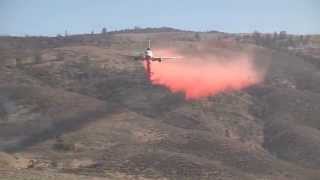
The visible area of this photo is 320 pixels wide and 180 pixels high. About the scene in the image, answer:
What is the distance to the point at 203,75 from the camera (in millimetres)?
151375

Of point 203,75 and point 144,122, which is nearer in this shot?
point 144,122

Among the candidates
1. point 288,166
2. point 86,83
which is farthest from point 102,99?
point 288,166

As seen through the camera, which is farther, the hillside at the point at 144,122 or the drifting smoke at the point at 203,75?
the drifting smoke at the point at 203,75

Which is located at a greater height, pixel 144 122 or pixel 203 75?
pixel 203 75

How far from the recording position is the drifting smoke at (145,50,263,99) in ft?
459

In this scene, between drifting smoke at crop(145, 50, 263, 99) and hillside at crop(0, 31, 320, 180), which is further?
drifting smoke at crop(145, 50, 263, 99)

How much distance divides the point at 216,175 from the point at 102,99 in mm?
54275

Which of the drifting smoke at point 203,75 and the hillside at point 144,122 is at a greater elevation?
the drifting smoke at point 203,75

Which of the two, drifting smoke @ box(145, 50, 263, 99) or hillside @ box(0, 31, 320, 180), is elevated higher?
drifting smoke @ box(145, 50, 263, 99)

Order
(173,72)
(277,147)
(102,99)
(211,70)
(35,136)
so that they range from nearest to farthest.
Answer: (35,136) → (277,147) → (102,99) → (173,72) → (211,70)

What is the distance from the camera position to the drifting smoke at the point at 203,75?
140000mm

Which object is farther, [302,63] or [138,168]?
[302,63]

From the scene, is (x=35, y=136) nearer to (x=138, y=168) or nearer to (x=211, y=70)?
(x=138, y=168)

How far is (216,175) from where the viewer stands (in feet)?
281
